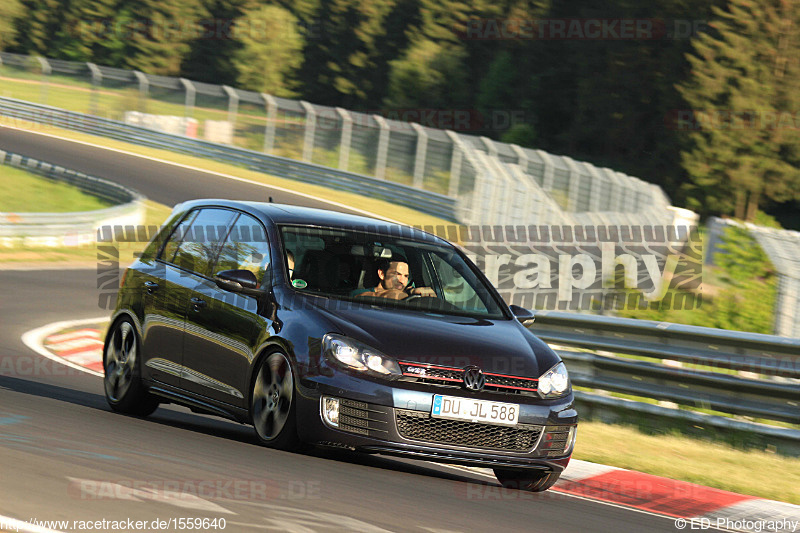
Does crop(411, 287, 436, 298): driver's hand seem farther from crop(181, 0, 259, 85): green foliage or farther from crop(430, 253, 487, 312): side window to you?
crop(181, 0, 259, 85): green foliage

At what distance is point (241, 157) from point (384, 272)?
102 feet

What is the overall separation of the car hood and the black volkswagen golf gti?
0.01 metres

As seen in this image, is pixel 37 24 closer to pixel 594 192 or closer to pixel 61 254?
pixel 594 192

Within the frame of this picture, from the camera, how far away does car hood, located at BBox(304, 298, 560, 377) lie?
679cm

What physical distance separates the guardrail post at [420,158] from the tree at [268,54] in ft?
159

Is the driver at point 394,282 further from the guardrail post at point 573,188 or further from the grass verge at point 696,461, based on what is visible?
the guardrail post at point 573,188

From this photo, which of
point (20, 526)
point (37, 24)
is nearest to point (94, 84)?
point (20, 526)

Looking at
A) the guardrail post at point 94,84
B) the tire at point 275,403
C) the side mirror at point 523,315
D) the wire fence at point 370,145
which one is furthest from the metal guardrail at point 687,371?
the guardrail post at point 94,84

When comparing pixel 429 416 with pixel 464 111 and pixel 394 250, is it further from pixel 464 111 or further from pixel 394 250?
pixel 464 111

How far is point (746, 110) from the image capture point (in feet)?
209

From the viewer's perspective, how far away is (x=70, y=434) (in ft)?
23.2

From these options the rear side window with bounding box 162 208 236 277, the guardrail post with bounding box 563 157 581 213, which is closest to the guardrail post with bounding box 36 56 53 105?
the guardrail post with bounding box 563 157 581 213

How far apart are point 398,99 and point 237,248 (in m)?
71.0

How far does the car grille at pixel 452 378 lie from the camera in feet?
22.0
